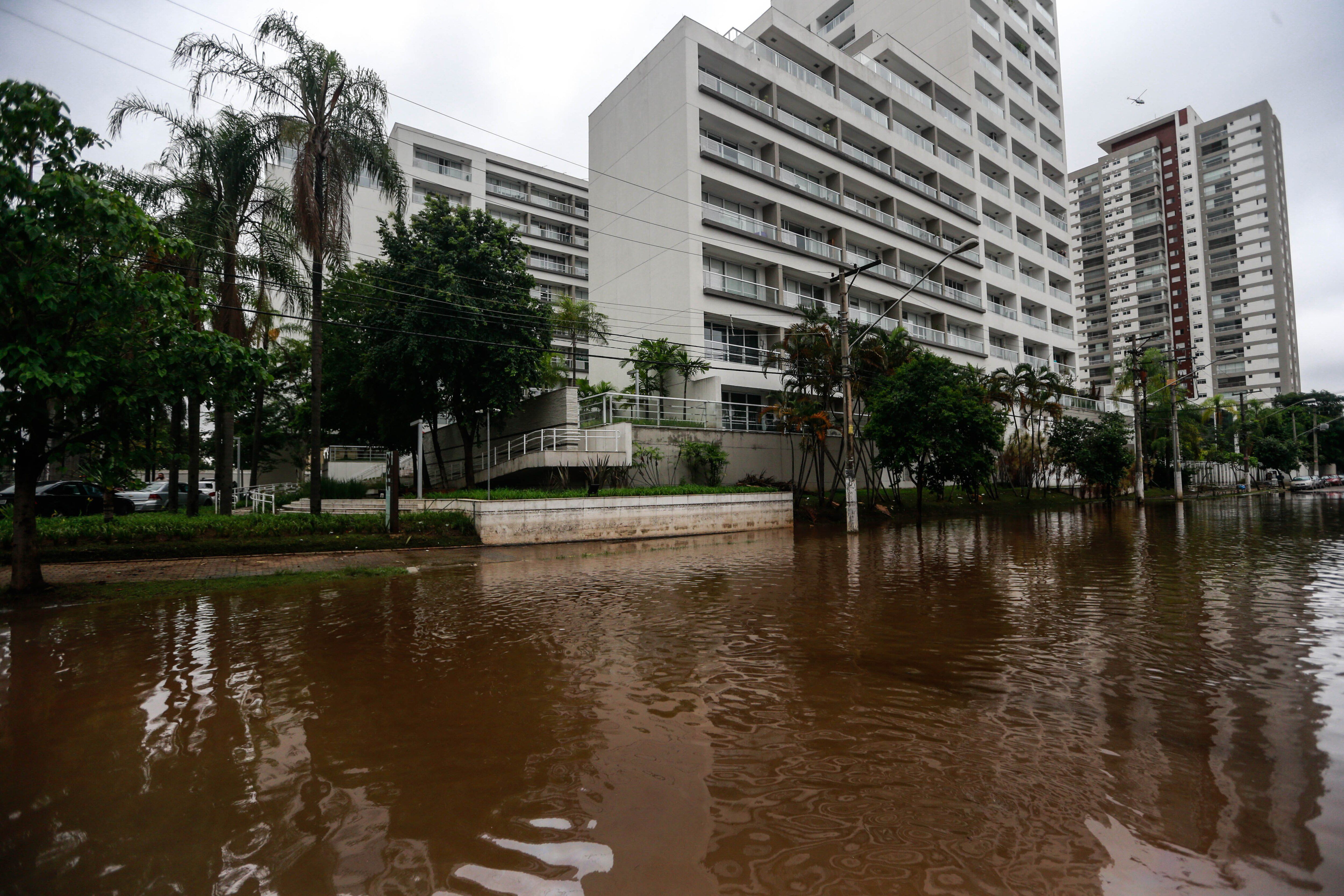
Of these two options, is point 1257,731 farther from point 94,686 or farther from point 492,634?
point 94,686

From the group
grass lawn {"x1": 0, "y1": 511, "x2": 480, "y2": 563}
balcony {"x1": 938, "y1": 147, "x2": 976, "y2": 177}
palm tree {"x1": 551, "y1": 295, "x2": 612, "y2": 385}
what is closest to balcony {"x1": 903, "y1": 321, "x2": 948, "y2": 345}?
balcony {"x1": 938, "y1": 147, "x2": 976, "y2": 177}

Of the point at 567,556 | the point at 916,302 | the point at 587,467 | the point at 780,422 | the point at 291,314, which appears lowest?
the point at 567,556

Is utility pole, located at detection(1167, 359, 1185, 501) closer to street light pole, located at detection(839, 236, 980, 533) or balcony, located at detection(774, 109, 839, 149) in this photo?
balcony, located at detection(774, 109, 839, 149)

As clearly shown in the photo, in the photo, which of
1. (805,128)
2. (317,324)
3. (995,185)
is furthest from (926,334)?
(317,324)

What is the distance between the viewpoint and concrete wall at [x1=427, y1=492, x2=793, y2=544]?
66.0ft

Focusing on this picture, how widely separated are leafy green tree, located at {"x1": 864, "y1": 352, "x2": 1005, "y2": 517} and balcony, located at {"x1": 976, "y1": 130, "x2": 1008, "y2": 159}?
113ft

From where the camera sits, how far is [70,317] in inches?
406

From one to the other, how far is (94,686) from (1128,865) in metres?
7.67

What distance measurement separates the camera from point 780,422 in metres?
29.1

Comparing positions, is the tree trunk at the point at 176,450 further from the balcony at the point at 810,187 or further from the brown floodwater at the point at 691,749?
the balcony at the point at 810,187

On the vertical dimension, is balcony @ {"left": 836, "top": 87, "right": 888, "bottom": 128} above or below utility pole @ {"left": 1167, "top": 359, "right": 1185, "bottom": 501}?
above

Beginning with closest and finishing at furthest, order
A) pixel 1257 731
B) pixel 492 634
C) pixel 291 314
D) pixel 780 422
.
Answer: pixel 1257 731
pixel 492 634
pixel 291 314
pixel 780 422

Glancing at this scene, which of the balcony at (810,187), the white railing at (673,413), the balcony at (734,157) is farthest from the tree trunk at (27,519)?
the balcony at (810,187)

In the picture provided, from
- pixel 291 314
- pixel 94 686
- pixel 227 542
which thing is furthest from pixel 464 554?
pixel 94 686
